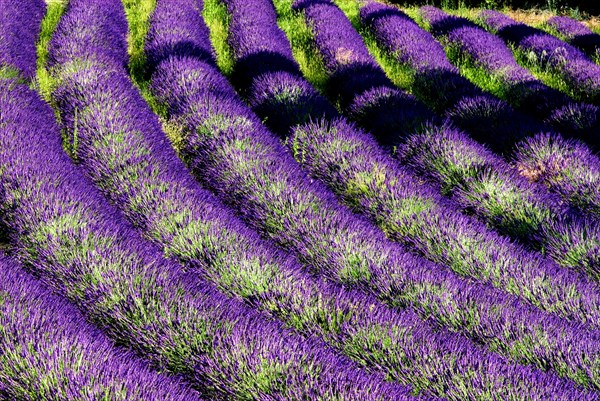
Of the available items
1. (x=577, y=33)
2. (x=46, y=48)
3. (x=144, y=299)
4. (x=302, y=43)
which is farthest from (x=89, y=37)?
(x=577, y=33)

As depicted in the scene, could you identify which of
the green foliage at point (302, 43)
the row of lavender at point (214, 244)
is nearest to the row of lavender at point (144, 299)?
the row of lavender at point (214, 244)

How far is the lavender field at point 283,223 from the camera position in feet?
8.82

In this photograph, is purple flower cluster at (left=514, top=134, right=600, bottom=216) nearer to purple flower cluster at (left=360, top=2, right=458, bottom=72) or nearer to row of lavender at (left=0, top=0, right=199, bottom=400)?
purple flower cluster at (left=360, top=2, right=458, bottom=72)

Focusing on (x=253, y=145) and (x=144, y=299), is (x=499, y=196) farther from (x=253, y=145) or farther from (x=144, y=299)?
(x=144, y=299)

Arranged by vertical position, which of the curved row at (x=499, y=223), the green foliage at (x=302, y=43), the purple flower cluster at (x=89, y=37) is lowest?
the purple flower cluster at (x=89, y=37)

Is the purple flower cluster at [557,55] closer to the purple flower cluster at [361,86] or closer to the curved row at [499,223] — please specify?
the purple flower cluster at [361,86]

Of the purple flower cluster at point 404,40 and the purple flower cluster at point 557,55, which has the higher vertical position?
the purple flower cluster at point 557,55

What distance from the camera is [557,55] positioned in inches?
283

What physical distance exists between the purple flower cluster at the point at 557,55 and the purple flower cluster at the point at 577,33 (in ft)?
1.35

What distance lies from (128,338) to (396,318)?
47.5 inches

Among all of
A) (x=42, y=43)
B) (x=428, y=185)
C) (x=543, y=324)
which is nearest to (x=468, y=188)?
(x=428, y=185)

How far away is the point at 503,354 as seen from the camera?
3.01m

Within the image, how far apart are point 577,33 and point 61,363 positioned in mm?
8235

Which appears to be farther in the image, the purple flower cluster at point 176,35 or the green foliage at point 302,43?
the green foliage at point 302,43
